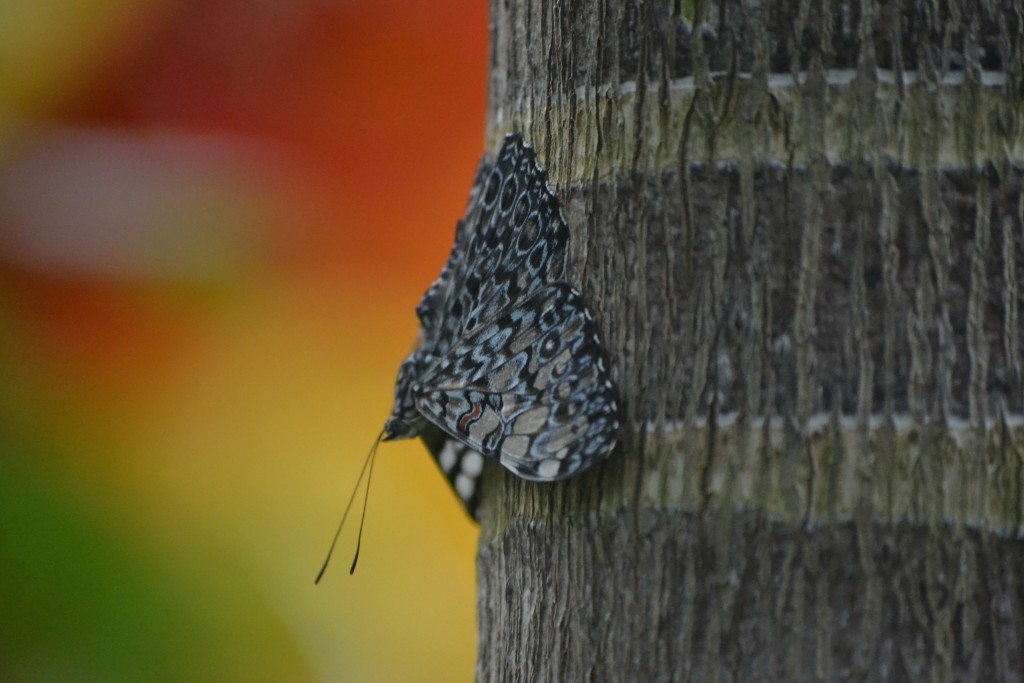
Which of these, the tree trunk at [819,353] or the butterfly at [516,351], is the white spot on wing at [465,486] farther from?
the tree trunk at [819,353]

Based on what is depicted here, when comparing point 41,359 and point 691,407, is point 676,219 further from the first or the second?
point 41,359

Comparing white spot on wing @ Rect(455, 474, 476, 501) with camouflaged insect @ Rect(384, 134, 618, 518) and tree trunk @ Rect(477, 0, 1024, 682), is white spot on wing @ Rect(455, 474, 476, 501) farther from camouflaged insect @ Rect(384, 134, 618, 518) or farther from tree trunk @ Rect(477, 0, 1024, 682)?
tree trunk @ Rect(477, 0, 1024, 682)

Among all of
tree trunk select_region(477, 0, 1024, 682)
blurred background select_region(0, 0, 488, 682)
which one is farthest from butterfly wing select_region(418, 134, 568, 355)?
blurred background select_region(0, 0, 488, 682)

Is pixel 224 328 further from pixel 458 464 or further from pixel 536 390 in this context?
pixel 536 390

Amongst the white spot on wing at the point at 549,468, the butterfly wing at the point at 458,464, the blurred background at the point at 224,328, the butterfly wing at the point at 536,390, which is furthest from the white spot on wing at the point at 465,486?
the blurred background at the point at 224,328

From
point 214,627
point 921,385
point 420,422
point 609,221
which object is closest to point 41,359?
point 214,627
